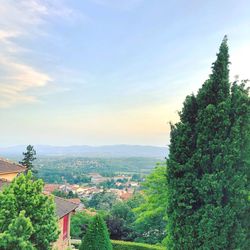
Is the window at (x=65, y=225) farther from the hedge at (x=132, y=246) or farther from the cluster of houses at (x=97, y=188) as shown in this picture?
the cluster of houses at (x=97, y=188)

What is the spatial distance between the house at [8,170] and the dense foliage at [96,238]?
767cm

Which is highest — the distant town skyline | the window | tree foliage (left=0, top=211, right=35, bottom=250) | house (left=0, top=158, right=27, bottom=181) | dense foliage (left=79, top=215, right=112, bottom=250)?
the distant town skyline

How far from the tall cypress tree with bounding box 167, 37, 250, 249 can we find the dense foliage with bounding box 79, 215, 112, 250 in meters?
3.72

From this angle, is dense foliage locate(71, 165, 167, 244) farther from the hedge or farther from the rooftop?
the rooftop

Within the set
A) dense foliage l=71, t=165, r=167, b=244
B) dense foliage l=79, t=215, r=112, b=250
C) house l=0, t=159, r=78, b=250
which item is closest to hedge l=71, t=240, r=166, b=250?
dense foliage l=71, t=165, r=167, b=244

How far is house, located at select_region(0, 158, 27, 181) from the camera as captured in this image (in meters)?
19.3

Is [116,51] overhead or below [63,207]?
overhead

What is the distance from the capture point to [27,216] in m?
9.70

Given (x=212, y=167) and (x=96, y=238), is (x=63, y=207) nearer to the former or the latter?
(x=96, y=238)

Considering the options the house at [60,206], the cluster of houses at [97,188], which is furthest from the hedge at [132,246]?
the cluster of houses at [97,188]

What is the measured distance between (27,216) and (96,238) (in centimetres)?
384

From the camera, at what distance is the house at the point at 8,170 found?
759 inches

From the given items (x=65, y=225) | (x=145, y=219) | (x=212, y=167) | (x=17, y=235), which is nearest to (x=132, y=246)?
(x=145, y=219)

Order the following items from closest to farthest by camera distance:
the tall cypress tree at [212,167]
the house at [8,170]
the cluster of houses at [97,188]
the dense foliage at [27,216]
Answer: the tall cypress tree at [212,167], the dense foliage at [27,216], the house at [8,170], the cluster of houses at [97,188]
